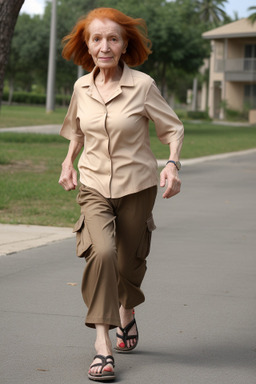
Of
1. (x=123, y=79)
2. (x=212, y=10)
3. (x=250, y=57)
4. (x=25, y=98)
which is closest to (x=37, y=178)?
(x=123, y=79)

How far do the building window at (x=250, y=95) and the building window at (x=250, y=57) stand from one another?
1673 millimetres

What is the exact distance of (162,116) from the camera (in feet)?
16.6

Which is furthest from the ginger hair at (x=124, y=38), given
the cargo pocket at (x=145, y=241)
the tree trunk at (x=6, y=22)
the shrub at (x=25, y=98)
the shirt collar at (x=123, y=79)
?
the shrub at (x=25, y=98)

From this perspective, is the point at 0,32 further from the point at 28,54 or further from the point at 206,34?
the point at 28,54

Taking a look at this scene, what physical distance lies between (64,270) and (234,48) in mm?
63691

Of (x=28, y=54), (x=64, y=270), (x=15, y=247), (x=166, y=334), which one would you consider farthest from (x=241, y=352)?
(x=28, y=54)

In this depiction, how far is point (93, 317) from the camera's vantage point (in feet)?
15.6

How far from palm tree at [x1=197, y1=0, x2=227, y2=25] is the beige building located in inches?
1731

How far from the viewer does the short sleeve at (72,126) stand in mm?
5262

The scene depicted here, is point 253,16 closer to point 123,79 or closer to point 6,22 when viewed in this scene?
point 6,22

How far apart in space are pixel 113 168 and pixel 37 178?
12.2m

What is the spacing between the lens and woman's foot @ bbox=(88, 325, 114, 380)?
186 inches

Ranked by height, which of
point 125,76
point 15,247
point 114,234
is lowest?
point 15,247

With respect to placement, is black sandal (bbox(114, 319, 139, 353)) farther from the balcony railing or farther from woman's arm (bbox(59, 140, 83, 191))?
the balcony railing
